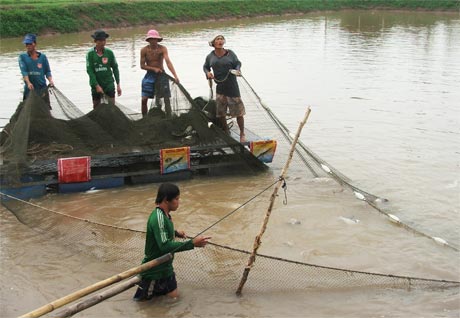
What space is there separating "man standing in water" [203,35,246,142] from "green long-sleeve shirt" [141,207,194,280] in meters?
3.65

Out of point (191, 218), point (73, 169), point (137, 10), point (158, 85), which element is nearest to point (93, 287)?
point (191, 218)

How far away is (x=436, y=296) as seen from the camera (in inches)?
186

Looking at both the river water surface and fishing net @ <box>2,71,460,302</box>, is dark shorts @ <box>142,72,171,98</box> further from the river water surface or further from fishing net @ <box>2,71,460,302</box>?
the river water surface

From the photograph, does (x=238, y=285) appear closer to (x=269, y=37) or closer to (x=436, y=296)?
(x=436, y=296)

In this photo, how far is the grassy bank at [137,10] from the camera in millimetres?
26172

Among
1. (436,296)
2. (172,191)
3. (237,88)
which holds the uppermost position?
(237,88)

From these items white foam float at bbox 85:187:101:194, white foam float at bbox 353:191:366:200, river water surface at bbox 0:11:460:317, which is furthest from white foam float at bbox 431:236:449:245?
Result: white foam float at bbox 85:187:101:194

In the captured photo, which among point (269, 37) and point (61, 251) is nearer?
point (61, 251)

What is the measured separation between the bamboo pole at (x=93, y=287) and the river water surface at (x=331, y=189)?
578 millimetres

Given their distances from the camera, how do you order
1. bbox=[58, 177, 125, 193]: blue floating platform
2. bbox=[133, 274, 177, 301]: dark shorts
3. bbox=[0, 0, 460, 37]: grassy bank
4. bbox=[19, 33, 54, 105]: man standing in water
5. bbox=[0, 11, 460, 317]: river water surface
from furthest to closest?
bbox=[0, 0, 460, 37]: grassy bank
bbox=[19, 33, 54, 105]: man standing in water
bbox=[58, 177, 125, 193]: blue floating platform
bbox=[0, 11, 460, 317]: river water surface
bbox=[133, 274, 177, 301]: dark shorts

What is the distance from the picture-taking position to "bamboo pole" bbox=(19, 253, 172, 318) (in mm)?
3536

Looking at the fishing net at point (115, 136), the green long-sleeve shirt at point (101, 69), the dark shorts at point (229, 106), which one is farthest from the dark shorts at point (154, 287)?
the green long-sleeve shirt at point (101, 69)

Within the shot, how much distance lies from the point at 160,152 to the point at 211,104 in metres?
1.25

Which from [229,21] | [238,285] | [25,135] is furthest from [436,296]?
[229,21]
